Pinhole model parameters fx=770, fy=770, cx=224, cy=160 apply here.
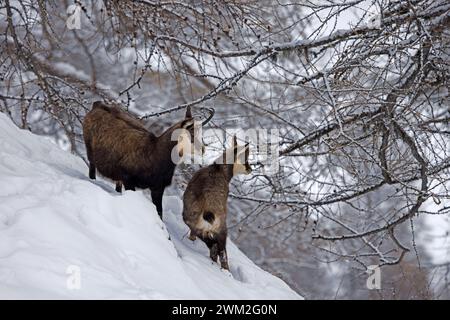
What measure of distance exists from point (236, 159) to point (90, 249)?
8.44 ft

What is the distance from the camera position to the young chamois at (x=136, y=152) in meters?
7.09

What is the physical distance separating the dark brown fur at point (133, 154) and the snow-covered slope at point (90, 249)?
0.29 m

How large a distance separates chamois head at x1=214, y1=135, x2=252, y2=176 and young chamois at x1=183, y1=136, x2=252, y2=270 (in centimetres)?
21

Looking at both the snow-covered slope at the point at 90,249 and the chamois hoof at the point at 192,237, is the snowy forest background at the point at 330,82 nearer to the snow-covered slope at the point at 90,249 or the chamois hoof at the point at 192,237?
the chamois hoof at the point at 192,237

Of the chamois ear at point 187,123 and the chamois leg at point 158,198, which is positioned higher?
the chamois ear at point 187,123

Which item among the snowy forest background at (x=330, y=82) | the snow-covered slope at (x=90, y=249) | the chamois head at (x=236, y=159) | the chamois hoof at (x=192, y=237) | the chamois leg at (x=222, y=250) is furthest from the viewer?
the chamois head at (x=236, y=159)

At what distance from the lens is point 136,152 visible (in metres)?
7.16

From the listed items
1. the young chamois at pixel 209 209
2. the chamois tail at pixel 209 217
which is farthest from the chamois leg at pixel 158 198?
the chamois tail at pixel 209 217

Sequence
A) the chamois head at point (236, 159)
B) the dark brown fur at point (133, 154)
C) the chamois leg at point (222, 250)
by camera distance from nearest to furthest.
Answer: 1. the chamois leg at point (222, 250)
2. the dark brown fur at point (133, 154)
3. the chamois head at point (236, 159)

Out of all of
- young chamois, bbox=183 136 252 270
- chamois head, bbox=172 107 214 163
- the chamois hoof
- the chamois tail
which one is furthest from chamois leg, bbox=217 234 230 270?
chamois head, bbox=172 107 214 163

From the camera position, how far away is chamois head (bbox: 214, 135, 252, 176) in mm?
7660

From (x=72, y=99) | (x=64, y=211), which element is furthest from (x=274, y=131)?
(x=64, y=211)

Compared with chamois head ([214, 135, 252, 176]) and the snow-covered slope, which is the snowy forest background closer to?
chamois head ([214, 135, 252, 176])
